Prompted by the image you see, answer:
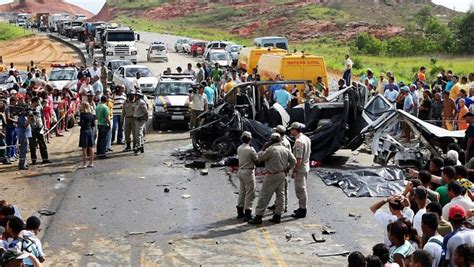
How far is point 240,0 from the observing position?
131500 millimetres

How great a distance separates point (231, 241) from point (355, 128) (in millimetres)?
6792

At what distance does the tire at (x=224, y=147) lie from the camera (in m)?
17.5

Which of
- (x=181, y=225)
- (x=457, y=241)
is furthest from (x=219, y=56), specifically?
(x=457, y=241)

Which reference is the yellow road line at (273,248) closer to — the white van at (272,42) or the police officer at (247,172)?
the police officer at (247,172)

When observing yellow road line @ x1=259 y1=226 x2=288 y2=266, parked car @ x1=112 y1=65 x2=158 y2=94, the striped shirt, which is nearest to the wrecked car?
the striped shirt

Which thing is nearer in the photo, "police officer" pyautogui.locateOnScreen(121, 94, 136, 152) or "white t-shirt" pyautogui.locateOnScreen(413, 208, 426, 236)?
"white t-shirt" pyautogui.locateOnScreen(413, 208, 426, 236)

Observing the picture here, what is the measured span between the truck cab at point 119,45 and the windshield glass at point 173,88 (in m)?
21.8

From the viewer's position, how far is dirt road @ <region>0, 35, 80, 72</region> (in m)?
52.1

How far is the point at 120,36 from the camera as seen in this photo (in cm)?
4603

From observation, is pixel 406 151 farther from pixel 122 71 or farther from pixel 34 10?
pixel 34 10

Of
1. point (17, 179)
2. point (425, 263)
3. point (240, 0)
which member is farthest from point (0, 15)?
point (425, 263)

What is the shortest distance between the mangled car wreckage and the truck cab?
2755cm

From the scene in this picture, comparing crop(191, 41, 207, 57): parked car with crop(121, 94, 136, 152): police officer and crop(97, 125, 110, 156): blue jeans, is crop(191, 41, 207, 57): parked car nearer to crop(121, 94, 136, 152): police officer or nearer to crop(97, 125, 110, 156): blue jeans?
crop(121, 94, 136, 152): police officer

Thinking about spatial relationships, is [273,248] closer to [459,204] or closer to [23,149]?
[459,204]
